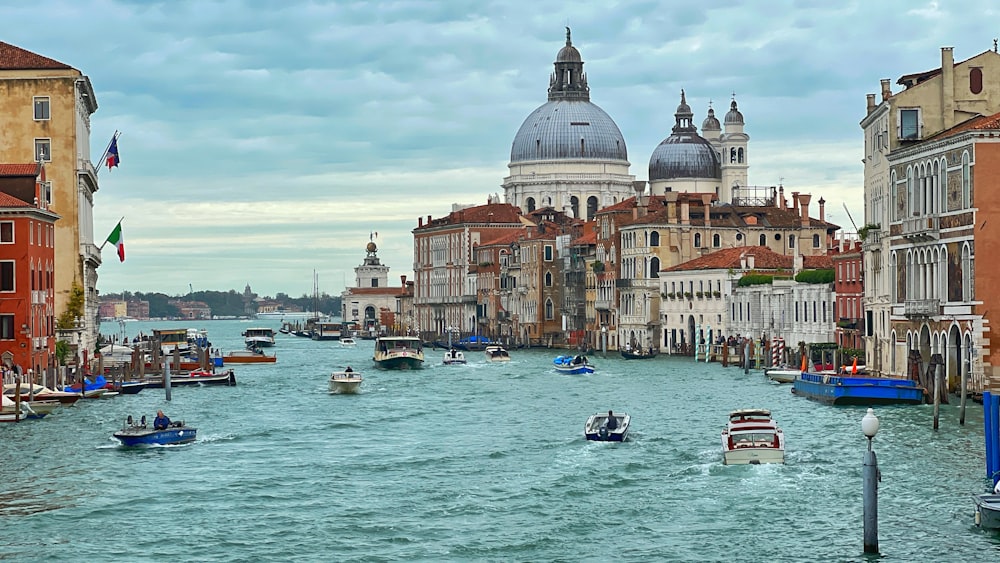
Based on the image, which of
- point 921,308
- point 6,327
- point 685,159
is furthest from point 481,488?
point 685,159

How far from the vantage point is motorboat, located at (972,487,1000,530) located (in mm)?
25125

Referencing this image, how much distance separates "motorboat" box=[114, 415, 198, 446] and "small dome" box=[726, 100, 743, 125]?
10116 centimetres

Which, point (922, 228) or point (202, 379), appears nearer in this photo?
point (922, 228)

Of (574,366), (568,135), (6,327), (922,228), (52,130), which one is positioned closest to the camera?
(922,228)

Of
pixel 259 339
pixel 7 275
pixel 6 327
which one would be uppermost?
pixel 7 275

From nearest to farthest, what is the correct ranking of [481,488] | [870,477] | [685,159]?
[870,477]
[481,488]
[685,159]

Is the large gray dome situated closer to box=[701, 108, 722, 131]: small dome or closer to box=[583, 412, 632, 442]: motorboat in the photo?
box=[701, 108, 722, 131]: small dome

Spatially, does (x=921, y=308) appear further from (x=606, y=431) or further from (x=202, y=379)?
(x=202, y=379)

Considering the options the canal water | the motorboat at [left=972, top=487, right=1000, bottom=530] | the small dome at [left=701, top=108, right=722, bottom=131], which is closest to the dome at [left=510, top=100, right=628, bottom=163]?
the small dome at [left=701, top=108, right=722, bottom=131]

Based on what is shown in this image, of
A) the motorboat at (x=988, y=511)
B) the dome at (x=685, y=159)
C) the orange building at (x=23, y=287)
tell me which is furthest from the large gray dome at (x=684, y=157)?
the motorboat at (x=988, y=511)

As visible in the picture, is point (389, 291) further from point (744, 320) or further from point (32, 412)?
point (32, 412)

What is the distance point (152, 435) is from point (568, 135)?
107 m

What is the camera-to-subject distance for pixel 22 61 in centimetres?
6194

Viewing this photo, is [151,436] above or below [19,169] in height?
below
